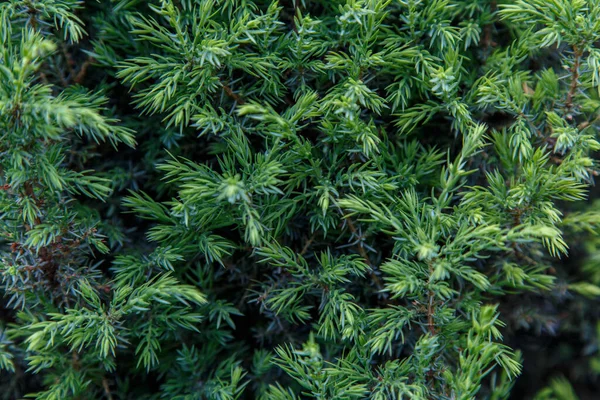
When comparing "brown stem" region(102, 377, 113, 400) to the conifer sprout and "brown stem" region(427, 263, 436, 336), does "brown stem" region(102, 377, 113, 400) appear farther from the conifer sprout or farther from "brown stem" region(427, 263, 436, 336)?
"brown stem" region(427, 263, 436, 336)

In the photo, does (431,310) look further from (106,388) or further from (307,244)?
(106,388)

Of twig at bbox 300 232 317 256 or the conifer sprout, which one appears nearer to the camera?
the conifer sprout

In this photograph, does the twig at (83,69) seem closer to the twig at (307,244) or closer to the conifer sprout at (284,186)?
the conifer sprout at (284,186)

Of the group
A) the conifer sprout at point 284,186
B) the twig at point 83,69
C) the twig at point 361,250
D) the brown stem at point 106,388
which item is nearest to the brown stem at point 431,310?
the conifer sprout at point 284,186

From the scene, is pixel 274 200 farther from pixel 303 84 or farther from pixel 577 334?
pixel 577 334

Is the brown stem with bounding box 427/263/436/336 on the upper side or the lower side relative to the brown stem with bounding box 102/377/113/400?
upper

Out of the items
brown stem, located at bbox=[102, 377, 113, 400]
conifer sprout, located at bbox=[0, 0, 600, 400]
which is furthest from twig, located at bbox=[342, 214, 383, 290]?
brown stem, located at bbox=[102, 377, 113, 400]

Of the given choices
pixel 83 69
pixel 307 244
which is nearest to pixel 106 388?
pixel 307 244

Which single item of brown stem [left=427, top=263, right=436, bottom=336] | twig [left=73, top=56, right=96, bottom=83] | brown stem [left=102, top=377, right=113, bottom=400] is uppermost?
twig [left=73, top=56, right=96, bottom=83]
